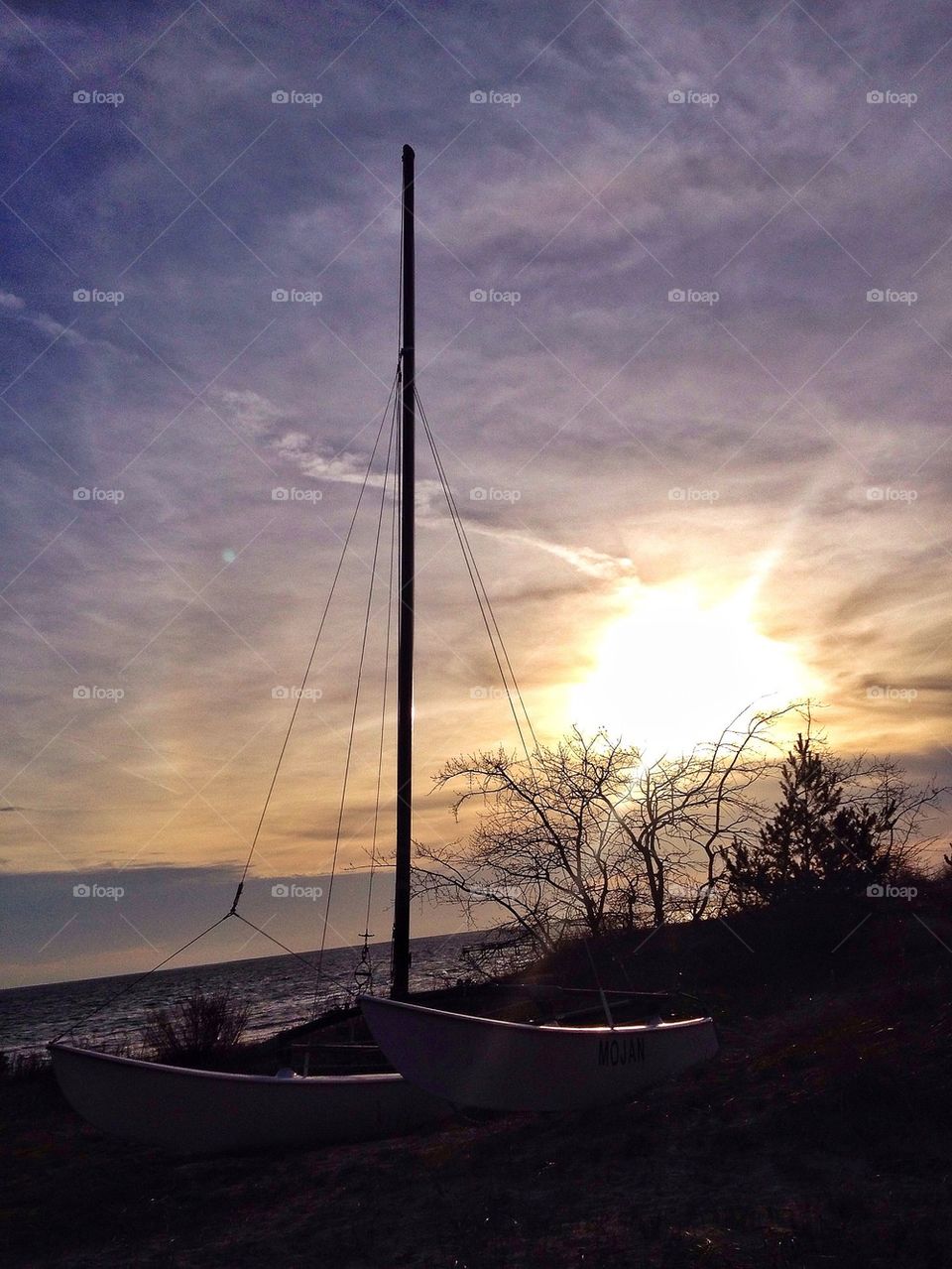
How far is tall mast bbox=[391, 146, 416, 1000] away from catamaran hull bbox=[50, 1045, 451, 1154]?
7.25ft

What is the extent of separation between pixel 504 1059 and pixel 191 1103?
3235 millimetres

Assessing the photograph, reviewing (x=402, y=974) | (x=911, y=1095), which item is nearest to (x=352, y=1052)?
(x=402, y=974)

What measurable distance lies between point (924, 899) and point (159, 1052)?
48.2 ft

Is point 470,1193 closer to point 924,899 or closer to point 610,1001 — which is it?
point 610,1001

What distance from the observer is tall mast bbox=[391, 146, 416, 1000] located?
12.8 m

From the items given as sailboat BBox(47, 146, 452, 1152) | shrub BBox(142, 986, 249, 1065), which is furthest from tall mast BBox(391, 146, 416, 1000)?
shrub BBox(142, 986, 249, 1065)

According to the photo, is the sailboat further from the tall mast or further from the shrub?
the shrub

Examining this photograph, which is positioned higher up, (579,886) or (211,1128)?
(579,886)

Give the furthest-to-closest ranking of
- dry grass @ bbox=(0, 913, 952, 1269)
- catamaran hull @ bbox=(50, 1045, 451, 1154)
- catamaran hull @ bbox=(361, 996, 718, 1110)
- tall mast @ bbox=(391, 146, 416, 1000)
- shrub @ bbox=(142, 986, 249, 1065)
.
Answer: shrub @ bbox=(142, 986, 249, 1065), tall mast @ bbox=(391, 146, 416, 1000), catamaran hull @ bbox=(50, 1045, 451, 1154), catamaran hull @ bbox=(361, 996, 718, 1110), dry grass @ bbox=(0, 913, 952, 1269)

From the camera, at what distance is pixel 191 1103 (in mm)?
9805

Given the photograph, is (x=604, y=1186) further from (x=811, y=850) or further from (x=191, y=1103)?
(x=811, y=850)

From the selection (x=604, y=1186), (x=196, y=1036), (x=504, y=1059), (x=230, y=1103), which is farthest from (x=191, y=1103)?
(x=196, y=1036)

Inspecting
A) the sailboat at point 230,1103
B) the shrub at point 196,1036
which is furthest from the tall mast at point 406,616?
the shrub at point 196,1036

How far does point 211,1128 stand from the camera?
32.3 ft
